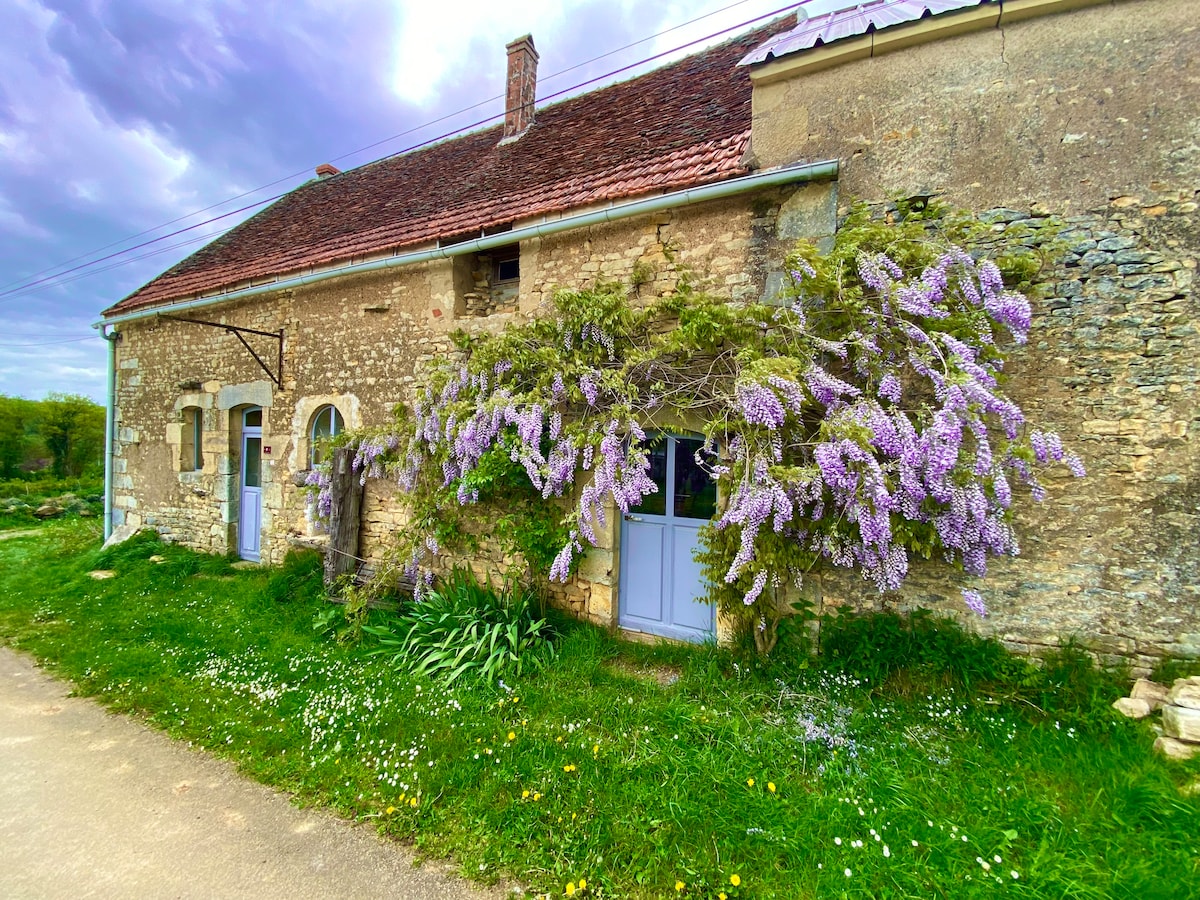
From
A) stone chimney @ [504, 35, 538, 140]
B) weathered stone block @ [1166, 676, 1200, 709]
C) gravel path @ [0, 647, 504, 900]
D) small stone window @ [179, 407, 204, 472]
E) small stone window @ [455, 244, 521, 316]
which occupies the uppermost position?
stone chimney @ [504, 35, 538, 140]

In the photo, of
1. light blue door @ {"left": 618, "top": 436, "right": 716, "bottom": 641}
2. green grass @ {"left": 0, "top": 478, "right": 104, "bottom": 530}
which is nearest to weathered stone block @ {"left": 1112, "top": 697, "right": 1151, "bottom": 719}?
light blue door @ {"left": 618, "top": 436, "right": 716, "bottom": 641}

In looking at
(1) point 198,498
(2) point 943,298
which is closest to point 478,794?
(2) point 943,298

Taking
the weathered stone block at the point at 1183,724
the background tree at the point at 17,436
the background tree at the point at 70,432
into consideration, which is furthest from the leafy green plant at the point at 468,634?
the background tree at the point at 70,432

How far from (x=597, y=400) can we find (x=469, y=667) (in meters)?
2.17

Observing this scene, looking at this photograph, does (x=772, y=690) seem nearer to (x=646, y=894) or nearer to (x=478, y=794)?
(x=646, y=894)

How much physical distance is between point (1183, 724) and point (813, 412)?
90.3 inches

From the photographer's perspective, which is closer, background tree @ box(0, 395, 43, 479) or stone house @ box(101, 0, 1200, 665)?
stone house @ box(101, 0, 1200, 665)

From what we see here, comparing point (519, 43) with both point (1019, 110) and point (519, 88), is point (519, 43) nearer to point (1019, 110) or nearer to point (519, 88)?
point (519, 88)

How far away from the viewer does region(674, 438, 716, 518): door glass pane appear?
4.00m

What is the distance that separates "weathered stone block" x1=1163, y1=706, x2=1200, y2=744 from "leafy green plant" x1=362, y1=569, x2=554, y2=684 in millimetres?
3423

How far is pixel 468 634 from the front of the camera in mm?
3836

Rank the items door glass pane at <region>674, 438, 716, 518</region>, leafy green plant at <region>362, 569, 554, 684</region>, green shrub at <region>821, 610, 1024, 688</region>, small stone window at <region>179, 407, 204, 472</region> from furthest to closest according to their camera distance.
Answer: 1. small stone window at <region>179, 407, 204, 472</region>
2. door glass pane at <region>674, 438, 716, 518</region>
3. leafy green plant at <region>362, 569, 554, 684</region>
4. green shrub at <region>821, 610, 1024, 688</region>

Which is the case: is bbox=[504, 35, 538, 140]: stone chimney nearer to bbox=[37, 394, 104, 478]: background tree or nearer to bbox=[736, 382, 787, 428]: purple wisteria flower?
bbox=[736, 382, 787, 428]: purple wisteria flower

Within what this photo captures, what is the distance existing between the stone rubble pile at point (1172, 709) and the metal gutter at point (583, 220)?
3.55 meters
